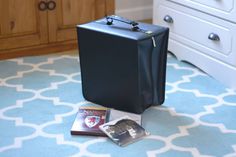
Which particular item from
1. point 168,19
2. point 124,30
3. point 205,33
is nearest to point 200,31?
point 205,33

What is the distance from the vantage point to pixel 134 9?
3713 millimetres

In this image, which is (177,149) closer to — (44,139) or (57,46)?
(44,139)

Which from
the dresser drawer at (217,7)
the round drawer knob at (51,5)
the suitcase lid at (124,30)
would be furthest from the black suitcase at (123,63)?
the round drawer knob at (51,5)

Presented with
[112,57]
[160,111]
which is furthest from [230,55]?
[112,57]

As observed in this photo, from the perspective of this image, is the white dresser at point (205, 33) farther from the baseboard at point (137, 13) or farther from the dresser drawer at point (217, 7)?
the baseboard at point (137, 13)

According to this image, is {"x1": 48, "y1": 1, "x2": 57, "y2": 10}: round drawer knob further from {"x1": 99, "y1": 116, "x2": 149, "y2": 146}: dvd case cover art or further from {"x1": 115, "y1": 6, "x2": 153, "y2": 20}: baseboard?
{"x1": 99, "y1": 116, "x2": 149, "y2": 146}: dvd case cover art

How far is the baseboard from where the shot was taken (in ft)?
12.1

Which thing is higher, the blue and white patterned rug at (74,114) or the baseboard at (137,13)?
the baseboard at (137,13)

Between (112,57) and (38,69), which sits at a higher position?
(112,57)

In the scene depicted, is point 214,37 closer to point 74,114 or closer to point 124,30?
point 124,30

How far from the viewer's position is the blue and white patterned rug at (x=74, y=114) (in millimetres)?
2023

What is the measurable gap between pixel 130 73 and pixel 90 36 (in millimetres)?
281

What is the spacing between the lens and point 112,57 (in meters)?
2.22

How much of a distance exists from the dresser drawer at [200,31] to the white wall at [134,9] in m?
0.55
